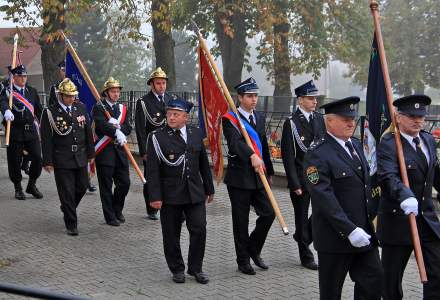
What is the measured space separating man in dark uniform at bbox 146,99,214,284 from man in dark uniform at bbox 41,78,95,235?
7.79 feet

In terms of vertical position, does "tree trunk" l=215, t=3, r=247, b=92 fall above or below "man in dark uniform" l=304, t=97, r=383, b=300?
above

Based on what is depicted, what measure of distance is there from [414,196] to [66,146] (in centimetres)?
510

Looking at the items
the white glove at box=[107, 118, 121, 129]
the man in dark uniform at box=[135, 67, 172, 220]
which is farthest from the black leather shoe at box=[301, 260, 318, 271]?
the white glove at box=[107, 118, 121, 129]

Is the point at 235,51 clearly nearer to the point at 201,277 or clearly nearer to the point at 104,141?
the point at 104,141

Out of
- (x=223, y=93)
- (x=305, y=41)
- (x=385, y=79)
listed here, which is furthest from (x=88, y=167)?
(x=305, y=41)

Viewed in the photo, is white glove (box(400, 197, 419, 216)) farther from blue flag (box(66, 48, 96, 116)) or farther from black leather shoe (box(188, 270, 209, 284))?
blue flag (box(66, 48, 96, 116))

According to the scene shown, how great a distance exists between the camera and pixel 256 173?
25.4ft

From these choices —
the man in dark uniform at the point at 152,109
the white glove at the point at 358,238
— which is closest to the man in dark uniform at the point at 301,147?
the white glove at the point at 358,238

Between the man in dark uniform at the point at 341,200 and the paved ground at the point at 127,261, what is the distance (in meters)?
1.40

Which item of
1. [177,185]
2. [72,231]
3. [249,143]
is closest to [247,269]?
[177,185]

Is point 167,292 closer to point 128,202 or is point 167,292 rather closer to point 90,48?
point 128,202

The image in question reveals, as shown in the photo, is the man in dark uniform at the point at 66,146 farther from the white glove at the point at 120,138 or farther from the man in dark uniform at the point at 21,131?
the man in dark uniform at the point at 21,131

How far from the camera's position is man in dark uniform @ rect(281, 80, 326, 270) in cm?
793

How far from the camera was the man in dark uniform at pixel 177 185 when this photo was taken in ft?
24.6
